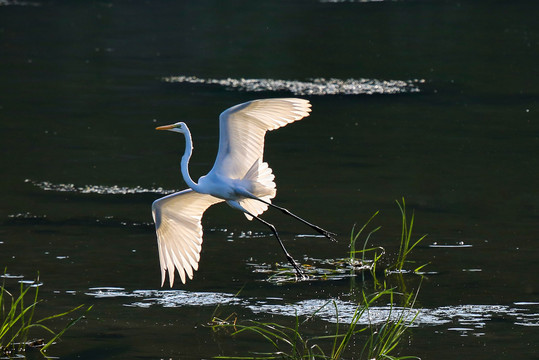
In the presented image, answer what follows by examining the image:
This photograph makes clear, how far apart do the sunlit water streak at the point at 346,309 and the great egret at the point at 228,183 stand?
204 millimetres

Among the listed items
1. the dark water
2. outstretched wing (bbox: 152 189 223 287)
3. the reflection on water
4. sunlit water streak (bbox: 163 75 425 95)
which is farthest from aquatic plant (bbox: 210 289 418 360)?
sunlit water streak (bbox: 163 75 425 95)

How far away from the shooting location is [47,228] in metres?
9.54

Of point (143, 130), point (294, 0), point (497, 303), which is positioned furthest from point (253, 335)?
point (294, 0)

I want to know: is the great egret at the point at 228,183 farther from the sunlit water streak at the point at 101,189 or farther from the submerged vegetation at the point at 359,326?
the sunlit water streak at the point at 101,189

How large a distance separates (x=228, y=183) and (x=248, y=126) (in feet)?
1.38

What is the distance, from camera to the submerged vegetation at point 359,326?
5789 millimetres

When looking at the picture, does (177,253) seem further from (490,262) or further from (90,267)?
(490,262)

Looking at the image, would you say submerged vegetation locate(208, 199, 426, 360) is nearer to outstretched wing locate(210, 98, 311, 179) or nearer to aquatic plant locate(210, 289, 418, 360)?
aquatic plant locate(210, 289, 418, 360)

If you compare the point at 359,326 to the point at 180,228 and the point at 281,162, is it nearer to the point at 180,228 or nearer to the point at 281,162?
the point at 180,228

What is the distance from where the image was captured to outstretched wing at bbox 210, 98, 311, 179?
24.4 ft

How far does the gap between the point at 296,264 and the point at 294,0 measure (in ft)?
67.5

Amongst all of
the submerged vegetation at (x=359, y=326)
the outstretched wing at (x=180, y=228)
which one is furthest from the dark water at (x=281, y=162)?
the outstretched wing at (x=180, y=228)

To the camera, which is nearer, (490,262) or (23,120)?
(490,262)

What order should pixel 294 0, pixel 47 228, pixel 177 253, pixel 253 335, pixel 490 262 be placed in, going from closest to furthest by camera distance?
pixel 253 335, pixel 177 253, pixel 490 262, pixel 47 228, pixel 294 0
